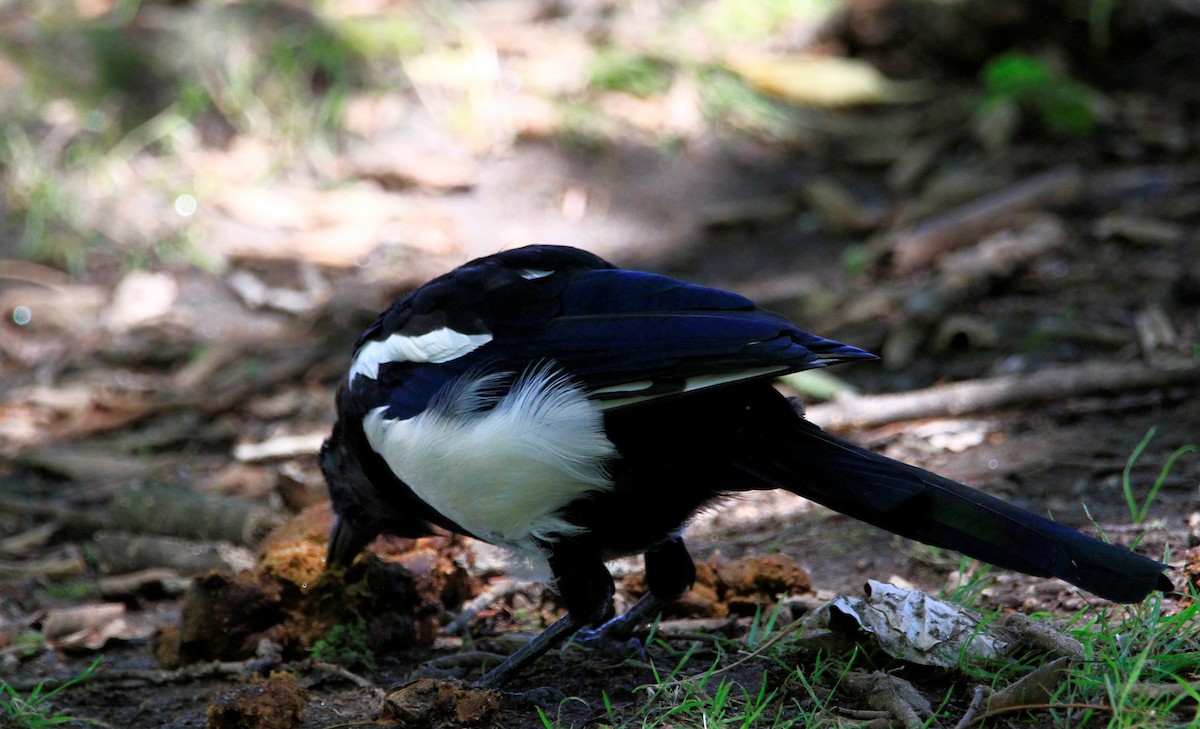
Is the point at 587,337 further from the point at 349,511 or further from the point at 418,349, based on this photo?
the point at 349,511

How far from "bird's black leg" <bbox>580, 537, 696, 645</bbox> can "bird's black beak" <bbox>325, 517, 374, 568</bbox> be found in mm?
581

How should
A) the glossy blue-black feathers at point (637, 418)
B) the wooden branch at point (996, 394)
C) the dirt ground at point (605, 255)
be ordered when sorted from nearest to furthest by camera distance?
the glossy blue-black feathers at point (637, 418) < the dirt ground at point (605, 255) < the wooden branch at point (996, 394)

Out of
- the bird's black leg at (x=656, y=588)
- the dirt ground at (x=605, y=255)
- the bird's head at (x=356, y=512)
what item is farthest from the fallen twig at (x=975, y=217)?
the bird's head at (x=356, y=512)

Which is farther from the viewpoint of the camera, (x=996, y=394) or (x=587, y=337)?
(x=996, y=394)

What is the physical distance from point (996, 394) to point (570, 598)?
1.82 metres

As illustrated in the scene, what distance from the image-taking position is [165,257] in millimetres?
5789

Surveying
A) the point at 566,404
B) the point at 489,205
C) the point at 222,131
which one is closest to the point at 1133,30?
the point at 489,205

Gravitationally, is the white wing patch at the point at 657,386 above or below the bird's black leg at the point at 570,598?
above

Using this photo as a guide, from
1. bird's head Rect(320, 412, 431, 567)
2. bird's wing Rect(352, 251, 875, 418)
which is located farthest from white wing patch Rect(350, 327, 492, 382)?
bird's head Rect(320, 412, 431, 567)

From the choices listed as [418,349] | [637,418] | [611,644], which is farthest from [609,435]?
[611,644]

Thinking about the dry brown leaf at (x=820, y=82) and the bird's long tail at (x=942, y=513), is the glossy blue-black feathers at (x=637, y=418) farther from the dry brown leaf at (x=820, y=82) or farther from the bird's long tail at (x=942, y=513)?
the dry brown leaf at (x=820, y=82)

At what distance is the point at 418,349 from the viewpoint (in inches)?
104

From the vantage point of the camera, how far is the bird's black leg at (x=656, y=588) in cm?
273

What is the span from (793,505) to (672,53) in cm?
370
